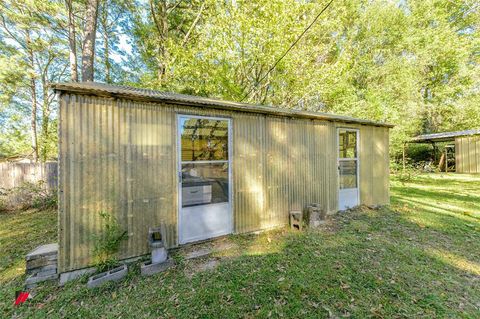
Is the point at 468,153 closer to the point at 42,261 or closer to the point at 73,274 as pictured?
the point at 73,274

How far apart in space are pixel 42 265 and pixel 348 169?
6.44 meters

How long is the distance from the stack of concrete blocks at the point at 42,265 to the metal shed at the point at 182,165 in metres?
0.25

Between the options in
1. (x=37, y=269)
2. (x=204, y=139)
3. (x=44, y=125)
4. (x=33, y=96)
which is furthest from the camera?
(x=33, y=96)

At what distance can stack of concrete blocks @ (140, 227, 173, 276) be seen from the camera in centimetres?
282

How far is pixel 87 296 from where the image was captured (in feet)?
7.93

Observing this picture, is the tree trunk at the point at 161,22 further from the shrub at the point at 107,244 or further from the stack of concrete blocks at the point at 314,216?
the stack of concrete blocks at the point at 314,216

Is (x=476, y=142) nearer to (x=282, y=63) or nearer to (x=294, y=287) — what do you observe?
(x=282, y=63)

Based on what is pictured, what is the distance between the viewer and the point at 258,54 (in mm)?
7918

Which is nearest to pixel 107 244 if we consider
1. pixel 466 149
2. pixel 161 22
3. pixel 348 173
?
pixel 348 173

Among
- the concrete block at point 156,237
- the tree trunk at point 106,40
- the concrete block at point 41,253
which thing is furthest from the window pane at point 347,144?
the tree trunk at point 106,40

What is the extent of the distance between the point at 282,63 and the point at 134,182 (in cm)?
762

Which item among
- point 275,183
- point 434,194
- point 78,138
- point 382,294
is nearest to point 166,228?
point 78,138

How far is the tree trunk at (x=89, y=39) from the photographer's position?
6.34 m

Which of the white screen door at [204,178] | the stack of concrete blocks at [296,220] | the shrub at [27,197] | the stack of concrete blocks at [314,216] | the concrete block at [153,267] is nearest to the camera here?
the concrete block at [153,267]
